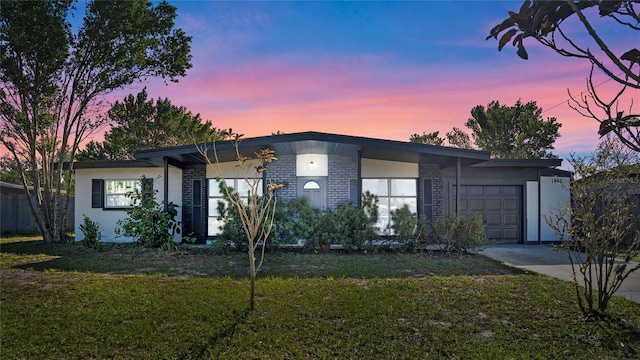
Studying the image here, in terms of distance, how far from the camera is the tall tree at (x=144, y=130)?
1942 cm

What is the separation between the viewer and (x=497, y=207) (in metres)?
11.8

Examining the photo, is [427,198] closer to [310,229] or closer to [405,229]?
[405,229]

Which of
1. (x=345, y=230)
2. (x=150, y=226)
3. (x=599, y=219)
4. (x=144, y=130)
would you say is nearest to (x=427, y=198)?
(x=345, y=230)

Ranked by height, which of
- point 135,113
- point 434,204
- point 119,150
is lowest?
point 434,204

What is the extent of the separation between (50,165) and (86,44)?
4.41m

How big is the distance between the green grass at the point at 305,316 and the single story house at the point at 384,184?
14.1ft

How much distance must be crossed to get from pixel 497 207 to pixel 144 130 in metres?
17.8

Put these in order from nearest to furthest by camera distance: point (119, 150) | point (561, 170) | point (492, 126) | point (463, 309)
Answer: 1. point (463, 309)
2. point (561, 170)
3. point (492, 126)
4. point (119, 150)

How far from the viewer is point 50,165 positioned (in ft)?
43.0

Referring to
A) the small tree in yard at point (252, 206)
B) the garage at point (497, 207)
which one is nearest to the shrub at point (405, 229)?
the garage at point (497, 207)

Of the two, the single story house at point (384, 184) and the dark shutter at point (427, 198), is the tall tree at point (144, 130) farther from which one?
the dark shutter at point (427, 198)

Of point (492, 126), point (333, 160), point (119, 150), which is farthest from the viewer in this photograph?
point (119, 150)

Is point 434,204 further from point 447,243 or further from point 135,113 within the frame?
point 135,113

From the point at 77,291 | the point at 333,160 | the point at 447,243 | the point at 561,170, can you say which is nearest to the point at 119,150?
the point at 333,160
